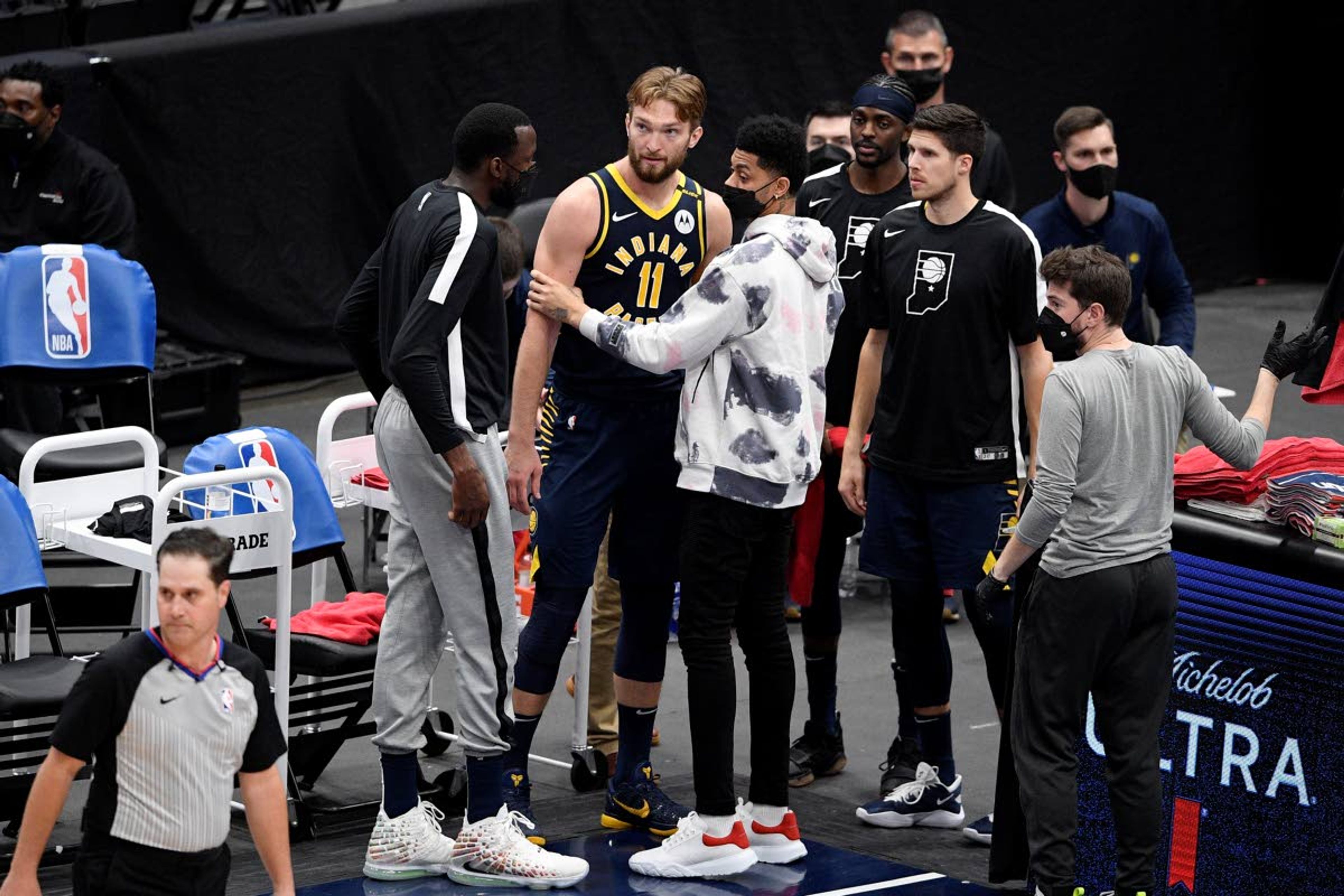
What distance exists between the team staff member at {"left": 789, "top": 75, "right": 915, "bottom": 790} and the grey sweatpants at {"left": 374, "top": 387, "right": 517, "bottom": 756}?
4.09ft

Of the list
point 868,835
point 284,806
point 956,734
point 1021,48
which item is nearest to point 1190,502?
point 868,835

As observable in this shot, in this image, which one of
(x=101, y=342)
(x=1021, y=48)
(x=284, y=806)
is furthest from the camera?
(x=1021, y=48)

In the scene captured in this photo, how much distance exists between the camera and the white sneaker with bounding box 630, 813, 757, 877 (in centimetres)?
521

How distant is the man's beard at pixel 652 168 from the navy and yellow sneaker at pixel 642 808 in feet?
5.27

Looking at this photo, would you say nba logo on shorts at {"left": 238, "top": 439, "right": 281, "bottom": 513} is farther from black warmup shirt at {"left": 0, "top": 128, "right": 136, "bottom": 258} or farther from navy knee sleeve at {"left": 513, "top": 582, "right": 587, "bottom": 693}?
black warmup shirt at {"left": 0, "top": 128, "right": 136, "bottom": 258}

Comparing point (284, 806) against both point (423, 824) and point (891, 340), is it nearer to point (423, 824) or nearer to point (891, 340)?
point (423, 824)

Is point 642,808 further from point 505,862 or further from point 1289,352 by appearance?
point 1289,352

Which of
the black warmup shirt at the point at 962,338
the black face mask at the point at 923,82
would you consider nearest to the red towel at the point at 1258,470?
the black warmup shirt at the point at 962,338

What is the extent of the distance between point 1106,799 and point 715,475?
124cm

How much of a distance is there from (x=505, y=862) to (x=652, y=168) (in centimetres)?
178

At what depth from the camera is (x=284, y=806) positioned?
3.99 metres

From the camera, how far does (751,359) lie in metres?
5.05

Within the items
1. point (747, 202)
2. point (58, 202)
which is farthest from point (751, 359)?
point (58, 202)

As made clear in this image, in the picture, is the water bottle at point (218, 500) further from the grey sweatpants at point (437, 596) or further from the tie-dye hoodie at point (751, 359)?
the tie-dye hoodie at point (751, 359)
